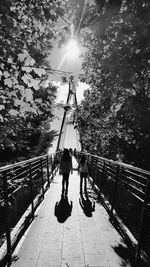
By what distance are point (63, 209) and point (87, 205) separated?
2.57ft

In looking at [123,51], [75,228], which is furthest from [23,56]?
[123,51]

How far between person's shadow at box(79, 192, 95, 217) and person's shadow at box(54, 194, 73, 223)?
0.38 meters

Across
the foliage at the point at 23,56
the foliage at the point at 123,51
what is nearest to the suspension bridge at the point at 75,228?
the foliage at the point at 23,56

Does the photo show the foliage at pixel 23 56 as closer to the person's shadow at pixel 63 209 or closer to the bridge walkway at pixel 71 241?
the bridge walkway at pixel 71 241

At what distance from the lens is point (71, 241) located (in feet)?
11.8

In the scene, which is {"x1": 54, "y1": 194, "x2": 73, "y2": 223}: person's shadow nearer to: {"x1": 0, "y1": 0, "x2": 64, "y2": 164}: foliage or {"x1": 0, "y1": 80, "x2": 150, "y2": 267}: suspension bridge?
{"x1": 0, "y1": 80, "x2": 150, "y2": 267}: suspension bridge

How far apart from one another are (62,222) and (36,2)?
15.1 feet

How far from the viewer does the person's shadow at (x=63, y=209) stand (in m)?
4.73

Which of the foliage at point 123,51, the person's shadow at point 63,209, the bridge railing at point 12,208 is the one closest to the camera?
the bridge railing at point 12,208

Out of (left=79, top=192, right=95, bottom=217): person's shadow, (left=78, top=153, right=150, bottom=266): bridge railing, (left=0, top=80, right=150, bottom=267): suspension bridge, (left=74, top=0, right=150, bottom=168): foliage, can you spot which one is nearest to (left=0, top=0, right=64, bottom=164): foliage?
(left=0, top=80, right=150, bottom=267): suspension bridge

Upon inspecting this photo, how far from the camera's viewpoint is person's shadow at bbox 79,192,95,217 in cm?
516

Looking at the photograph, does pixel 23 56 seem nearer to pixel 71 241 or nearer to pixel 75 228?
pixel 71 241

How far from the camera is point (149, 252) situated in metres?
3.15

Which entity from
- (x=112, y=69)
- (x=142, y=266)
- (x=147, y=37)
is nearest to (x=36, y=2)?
(x=147, y=37)
